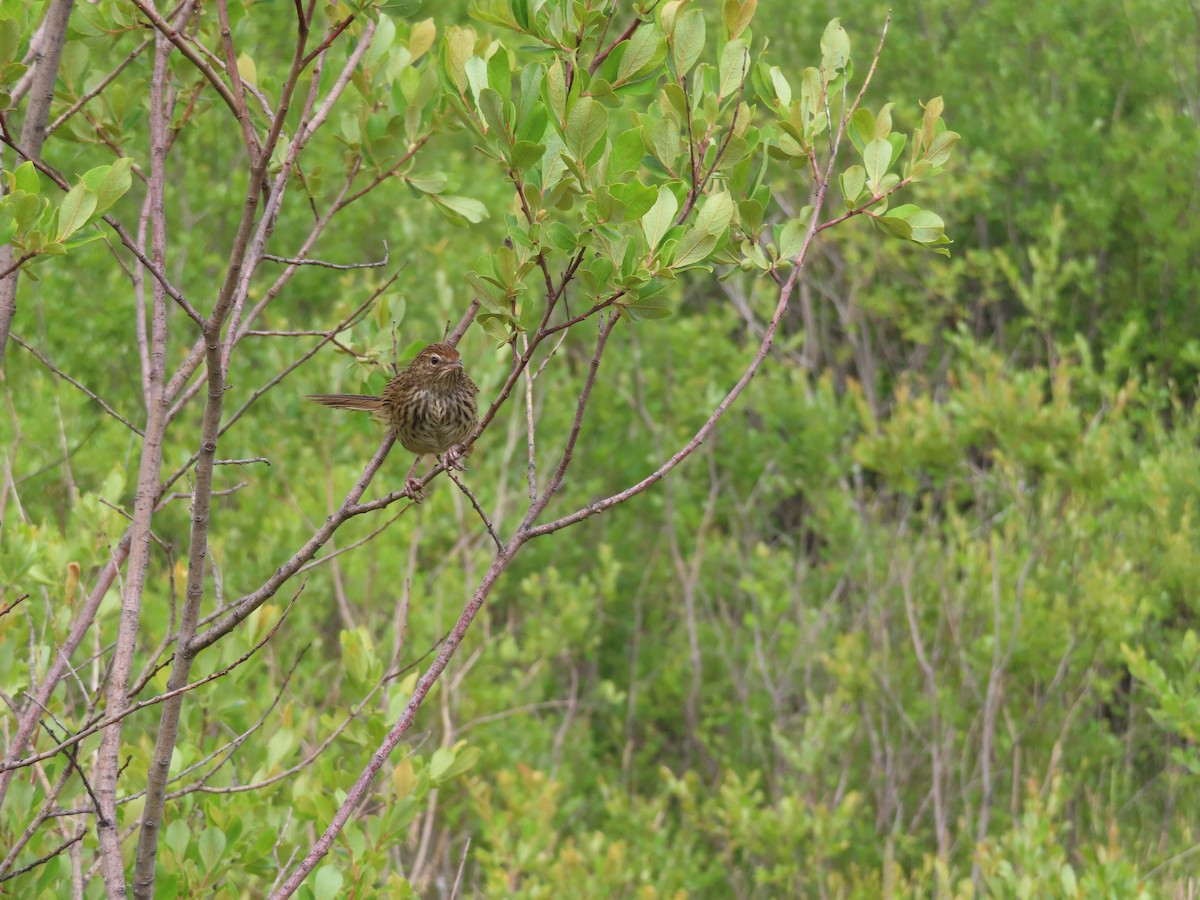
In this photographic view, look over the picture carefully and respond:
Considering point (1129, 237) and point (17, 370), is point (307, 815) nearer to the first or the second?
point (17, 370)

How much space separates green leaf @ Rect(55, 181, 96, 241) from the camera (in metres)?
2.33

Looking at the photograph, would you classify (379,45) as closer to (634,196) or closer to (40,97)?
(40,97)

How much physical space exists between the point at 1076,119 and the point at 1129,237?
1.54m

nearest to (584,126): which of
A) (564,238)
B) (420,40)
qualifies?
(564,238)

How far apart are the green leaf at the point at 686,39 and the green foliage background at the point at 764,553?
1.28 metres

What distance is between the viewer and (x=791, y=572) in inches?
475

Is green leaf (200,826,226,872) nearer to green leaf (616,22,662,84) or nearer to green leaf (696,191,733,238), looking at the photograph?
green leaf (696,191,733,238)

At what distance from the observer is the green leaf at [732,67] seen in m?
2.51

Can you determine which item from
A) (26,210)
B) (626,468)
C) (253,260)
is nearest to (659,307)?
(253,260)

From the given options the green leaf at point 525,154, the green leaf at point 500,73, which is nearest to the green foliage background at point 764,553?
the green leaf at point 500,73

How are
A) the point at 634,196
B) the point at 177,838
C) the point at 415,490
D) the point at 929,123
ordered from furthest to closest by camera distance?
the point at 415,490
the point at 177,838
the point at 929,123
the point at 634,196

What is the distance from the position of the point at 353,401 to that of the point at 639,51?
1.94 m

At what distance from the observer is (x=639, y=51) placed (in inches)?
98.9

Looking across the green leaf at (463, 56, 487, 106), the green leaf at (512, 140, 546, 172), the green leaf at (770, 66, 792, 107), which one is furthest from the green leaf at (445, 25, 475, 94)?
the green leaf at (770, 66, 792, 107)
